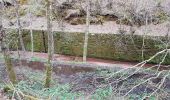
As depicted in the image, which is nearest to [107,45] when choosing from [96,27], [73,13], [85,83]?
[96,27]

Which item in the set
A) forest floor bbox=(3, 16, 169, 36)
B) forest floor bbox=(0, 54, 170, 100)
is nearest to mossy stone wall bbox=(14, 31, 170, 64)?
forest floor bbox=(3, 16, 169, 36)

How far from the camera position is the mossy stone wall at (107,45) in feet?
52.2

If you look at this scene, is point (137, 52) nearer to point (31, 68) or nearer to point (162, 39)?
point (162, 39)

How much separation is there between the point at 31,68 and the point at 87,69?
213 centimetres

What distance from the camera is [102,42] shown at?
54.1 ft

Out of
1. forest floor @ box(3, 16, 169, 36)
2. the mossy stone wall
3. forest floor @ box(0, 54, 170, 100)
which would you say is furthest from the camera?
forest floor @ box(3, 16, 169, 36)

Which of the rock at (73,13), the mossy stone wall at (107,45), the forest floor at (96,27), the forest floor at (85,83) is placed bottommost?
the forest floor at (85,83)

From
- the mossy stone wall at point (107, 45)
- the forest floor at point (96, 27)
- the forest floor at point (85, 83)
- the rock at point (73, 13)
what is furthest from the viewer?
the rock at point (73, 13)

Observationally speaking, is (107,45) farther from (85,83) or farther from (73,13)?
(85,83)

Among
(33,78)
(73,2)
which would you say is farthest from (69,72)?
(73,2)

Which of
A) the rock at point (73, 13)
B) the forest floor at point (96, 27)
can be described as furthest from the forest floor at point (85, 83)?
the rock at point (73, 13)

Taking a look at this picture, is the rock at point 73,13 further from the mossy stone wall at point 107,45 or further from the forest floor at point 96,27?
the mossy stone wall at point 107,45

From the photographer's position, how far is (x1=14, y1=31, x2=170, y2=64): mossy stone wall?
15.9m

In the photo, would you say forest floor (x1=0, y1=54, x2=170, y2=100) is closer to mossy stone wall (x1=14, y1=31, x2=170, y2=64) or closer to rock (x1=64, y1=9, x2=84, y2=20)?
mossy stone wall (x1=14, y1=31, x2=170, y2=64)
